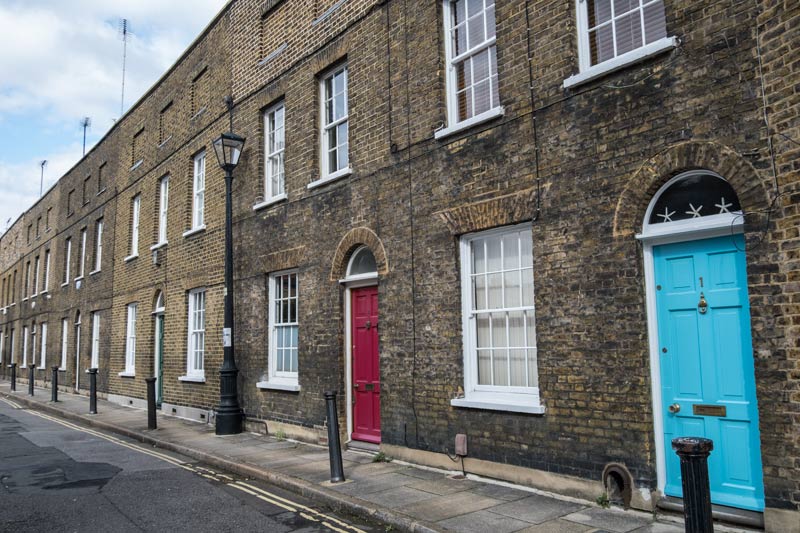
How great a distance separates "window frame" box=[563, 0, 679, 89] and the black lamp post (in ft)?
23.9

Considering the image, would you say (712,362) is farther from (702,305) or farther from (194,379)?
(194,379)

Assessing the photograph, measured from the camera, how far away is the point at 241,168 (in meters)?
13.0

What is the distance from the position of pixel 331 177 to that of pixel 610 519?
667cm

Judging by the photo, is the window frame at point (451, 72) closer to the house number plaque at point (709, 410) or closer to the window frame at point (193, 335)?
the house number plaque at point (709, 410)

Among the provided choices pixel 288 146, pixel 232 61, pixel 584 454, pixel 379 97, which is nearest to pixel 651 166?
pixel 584 454

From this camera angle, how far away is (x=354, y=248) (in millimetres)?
9930

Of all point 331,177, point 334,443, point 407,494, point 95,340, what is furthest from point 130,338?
point 407,494

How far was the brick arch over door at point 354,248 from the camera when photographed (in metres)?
9.14

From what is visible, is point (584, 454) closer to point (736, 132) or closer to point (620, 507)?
point (620, 507)

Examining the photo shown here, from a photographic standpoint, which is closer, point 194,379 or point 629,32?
point 629,32

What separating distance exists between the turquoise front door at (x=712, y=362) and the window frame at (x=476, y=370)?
151cm

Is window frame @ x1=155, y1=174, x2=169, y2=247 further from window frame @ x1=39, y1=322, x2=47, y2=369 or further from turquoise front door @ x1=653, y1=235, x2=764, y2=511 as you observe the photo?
window frame @ x1=39, y1=322, x2=47, y2=369

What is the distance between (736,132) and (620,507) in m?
3.63

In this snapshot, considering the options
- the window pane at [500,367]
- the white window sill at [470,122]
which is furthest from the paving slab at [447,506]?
the white window sill at [470,122]
